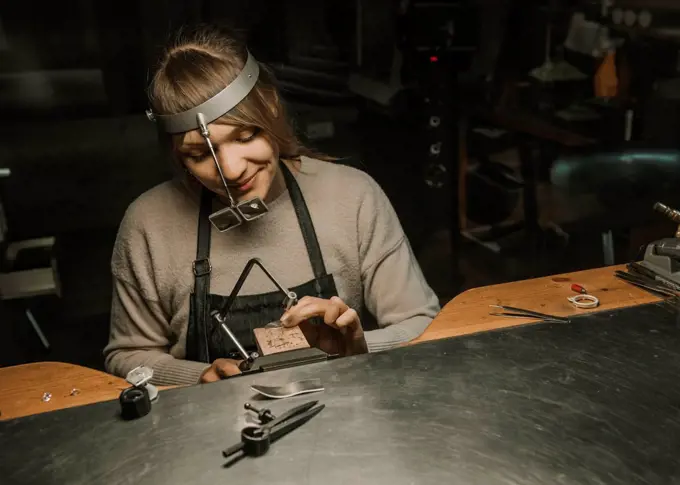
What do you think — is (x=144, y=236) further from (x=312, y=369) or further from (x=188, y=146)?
(x=312, y=369)

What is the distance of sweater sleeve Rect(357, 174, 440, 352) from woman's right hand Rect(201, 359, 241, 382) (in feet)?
1.47

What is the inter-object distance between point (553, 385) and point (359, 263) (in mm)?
707

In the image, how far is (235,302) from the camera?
→ 5.63 ft

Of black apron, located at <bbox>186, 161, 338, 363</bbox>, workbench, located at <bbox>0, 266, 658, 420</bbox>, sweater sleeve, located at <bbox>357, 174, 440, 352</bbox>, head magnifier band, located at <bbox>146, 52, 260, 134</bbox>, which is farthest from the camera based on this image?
sweater sleeve, located at <bbox>357, 174, 440, 352</bbox>

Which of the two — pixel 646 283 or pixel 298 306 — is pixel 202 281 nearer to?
pixel 298 306

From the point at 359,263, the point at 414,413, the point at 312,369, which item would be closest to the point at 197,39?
the point at 359,263

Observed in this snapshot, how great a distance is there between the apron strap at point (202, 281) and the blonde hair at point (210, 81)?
0.82 feet

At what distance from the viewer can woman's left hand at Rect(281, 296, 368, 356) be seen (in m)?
1.45

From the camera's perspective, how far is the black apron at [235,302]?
1717 millimetres

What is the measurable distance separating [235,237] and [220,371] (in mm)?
381

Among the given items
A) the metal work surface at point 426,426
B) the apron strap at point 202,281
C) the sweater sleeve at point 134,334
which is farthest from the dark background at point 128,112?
the metal work surface at point 426,426

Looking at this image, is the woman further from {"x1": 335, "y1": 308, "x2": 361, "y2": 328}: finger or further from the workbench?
the workbench

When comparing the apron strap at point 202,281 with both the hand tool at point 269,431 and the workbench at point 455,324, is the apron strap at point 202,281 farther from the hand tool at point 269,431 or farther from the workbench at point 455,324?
the hand tool at point 269,431

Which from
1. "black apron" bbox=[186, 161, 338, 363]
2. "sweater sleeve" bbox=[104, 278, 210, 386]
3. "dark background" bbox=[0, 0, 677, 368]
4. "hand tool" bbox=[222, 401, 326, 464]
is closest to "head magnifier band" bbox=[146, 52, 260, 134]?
"black apron" bbox=[186, 161, 338, 363]
